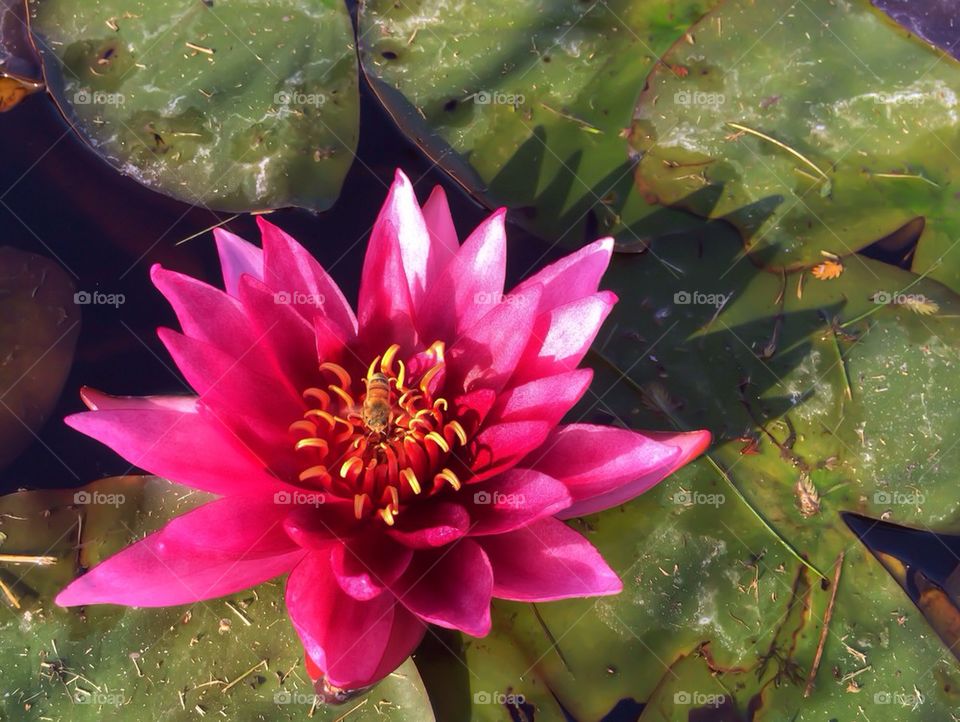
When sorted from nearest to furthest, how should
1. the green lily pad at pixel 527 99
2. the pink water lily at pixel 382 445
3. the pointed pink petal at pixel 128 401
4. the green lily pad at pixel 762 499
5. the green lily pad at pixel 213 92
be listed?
1. the pink water lily at pixel 382 445
2. the pointed pink petal at pixel 128 401
3. the green lily pad at pixel 762 499
4. the green lily pad at pixel 213 92
5. the green lily pad at pixel 527 99

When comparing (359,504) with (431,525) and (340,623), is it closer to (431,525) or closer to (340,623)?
(431,525)

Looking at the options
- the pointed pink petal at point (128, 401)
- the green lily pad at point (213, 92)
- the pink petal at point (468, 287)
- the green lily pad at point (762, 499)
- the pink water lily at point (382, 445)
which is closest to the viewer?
the pink water lily at point (382, 445)

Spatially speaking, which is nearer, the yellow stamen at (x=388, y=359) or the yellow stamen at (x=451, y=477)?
the yellow stamen at (x=451, y=477)

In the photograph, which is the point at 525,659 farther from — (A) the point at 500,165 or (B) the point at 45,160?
(B) the point at 45,160

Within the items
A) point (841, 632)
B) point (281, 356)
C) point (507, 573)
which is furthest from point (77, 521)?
point (841, 632)

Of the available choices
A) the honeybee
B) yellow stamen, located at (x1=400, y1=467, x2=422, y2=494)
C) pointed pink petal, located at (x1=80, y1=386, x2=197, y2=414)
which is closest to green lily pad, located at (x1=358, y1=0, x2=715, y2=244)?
the honeybee

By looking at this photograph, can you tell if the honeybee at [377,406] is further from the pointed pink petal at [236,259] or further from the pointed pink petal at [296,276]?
the pointed pink petal at [236,259]

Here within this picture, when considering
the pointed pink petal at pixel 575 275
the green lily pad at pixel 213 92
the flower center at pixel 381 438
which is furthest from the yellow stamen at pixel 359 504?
the green lily pad at pixel 213 92

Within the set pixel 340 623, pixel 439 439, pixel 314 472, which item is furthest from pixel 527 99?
pixel 340 623
